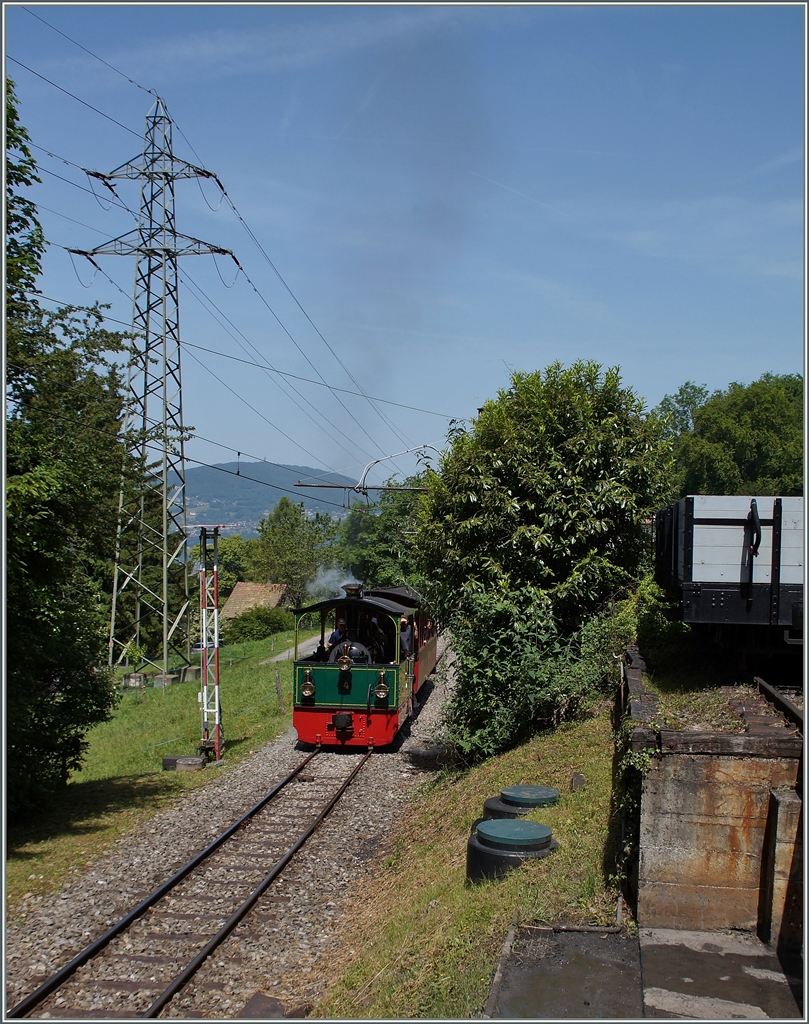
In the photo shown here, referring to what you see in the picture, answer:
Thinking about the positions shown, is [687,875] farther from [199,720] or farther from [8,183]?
[199,720]

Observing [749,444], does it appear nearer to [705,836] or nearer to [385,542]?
[385,542]

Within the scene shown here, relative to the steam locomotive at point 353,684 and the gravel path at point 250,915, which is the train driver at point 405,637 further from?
the gravel path at point 250,915

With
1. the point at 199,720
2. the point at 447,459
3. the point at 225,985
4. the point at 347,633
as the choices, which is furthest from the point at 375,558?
the point at 225,985

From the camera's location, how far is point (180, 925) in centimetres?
789

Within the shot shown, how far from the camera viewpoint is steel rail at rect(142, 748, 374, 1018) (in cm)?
640

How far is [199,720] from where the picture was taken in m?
20.5

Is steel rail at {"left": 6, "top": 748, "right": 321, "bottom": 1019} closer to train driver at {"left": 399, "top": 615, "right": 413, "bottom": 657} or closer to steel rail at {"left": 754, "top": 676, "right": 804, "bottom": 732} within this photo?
train driver at {"left": 399, "top": 615, "right": 413, "bottom": 657}

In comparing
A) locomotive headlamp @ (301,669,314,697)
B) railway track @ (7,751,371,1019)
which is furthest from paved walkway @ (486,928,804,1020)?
locomotive headlamp @ (301,669,314,697)

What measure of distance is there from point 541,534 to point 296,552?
53637 mm

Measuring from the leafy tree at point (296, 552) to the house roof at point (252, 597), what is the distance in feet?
4.56

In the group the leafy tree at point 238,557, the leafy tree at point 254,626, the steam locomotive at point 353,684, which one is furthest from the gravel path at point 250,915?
the leafy tree at point 238,557

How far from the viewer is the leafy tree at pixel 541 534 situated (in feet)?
39.7

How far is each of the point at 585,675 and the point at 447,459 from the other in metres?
4.07

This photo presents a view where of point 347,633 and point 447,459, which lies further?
point 347,633
